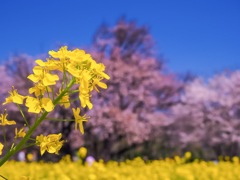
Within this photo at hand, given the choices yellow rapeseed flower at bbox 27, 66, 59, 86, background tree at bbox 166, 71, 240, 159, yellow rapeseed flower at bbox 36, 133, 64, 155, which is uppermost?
background tree at bbox 166, 71, 240, 159

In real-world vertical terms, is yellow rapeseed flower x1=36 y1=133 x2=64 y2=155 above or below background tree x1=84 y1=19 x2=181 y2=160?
below

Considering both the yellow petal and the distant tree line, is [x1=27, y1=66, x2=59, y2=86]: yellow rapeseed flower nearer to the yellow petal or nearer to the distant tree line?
the yellow petal

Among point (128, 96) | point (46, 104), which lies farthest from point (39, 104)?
point (128, 96)

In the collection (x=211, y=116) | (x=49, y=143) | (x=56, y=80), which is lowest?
(x=49, y=143)

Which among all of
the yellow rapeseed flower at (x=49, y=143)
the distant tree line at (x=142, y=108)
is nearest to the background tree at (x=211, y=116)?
the distant tree line at (x=142, y=108)

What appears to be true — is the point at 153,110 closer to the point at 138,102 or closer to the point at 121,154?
the point at 138,102

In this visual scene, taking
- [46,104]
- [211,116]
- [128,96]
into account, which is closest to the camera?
[46,104]

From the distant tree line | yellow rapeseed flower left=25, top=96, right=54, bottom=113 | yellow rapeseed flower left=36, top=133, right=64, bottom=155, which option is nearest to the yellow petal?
yellow rapeseed flower left=25, top=96, right=54, bottom=113

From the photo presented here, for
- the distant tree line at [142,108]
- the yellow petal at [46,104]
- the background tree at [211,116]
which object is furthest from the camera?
the background tree at [211,116]

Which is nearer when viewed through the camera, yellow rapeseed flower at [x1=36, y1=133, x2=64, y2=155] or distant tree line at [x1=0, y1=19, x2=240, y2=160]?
yellow rapeseed flower at [x1=36, y1=133, x2=64, y2=155]

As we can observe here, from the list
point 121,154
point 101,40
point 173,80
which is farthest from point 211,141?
point 101,40

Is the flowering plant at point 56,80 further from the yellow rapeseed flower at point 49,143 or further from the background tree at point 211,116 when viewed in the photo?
the background tree at point 211,116

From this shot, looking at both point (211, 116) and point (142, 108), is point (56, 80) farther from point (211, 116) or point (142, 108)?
point (211, 116)

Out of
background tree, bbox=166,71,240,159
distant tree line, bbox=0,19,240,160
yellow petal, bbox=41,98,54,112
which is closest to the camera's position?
yellow petal, bbox=41,98,54,112
